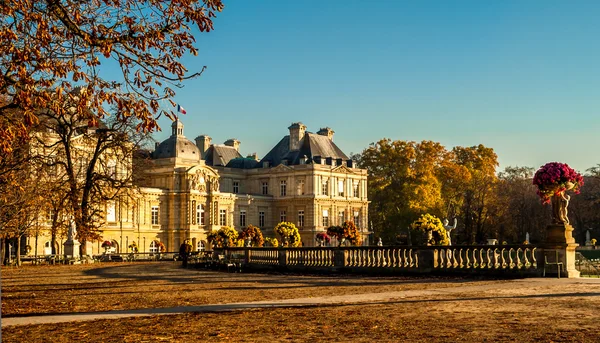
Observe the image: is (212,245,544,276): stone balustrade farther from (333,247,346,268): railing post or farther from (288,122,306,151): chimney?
(288,122,306,151): chimney

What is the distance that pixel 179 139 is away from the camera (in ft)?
311

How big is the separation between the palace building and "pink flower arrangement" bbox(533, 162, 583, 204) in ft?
218

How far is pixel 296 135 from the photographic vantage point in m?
109

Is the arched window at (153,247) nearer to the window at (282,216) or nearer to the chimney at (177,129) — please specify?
the chimney at (177,129)

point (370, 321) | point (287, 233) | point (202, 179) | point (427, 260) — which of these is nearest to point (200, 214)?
point (202, 179)

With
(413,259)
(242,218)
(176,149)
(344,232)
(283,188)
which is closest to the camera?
(413,259)

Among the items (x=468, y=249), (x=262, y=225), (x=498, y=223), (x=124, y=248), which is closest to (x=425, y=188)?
(x=498, y=223)

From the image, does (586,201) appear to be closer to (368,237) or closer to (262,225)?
(368,237)

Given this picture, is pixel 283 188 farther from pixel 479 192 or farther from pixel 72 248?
pixel 72 248

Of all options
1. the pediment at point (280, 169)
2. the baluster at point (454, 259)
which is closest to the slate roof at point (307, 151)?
the pediment at point (280, 169)

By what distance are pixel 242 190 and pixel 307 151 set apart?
11.8 m

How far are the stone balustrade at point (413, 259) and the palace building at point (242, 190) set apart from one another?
54.4 meters

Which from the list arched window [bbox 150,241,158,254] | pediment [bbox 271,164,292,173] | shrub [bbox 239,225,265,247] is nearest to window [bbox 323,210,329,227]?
pediment [bbox 271,164,292,173]

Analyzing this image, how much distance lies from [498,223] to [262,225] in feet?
107
